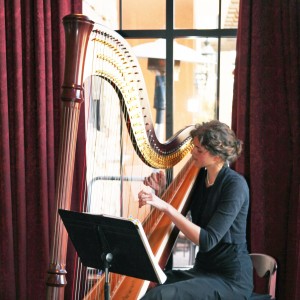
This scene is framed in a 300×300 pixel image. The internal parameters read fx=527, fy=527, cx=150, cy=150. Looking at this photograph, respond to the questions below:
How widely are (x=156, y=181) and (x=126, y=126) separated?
2.14 feet

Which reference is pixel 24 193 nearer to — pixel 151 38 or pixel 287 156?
pixel 151 38

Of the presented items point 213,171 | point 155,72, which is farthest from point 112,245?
point 155,72

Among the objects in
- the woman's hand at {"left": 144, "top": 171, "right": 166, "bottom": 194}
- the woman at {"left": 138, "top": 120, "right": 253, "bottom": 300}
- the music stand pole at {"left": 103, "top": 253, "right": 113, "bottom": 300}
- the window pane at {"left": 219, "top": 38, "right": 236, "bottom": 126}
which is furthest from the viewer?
the window pane at {"left": 219, "top": 38, "right": 236, "bottom": 126}

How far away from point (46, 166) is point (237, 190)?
4.20ft

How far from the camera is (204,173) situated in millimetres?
2613

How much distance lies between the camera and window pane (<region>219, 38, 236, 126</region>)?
3.47 meters

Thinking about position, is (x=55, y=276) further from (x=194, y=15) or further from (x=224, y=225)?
(x=194, y=15)

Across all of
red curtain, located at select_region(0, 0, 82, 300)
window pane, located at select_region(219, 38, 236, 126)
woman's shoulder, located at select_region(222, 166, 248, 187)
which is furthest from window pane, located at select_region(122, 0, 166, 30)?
woman's shoulder, located at select_region(222, 166, 248, 187)

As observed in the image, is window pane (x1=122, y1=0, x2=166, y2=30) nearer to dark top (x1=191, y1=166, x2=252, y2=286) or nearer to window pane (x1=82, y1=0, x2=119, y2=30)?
window pane (x1=82, y1=0, x2=119, y2=30)

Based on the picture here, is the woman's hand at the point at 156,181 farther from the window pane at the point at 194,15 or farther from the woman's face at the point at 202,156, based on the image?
the window pane at the point at 194,15

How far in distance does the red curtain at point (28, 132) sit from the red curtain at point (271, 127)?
1046mm

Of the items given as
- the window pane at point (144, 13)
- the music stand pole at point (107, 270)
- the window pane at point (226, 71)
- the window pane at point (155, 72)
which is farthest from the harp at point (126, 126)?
the window pane at point (144, 13)

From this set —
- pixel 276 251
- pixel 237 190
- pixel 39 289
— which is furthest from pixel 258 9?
pixel 39 289

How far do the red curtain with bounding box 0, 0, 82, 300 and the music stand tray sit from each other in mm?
1307
